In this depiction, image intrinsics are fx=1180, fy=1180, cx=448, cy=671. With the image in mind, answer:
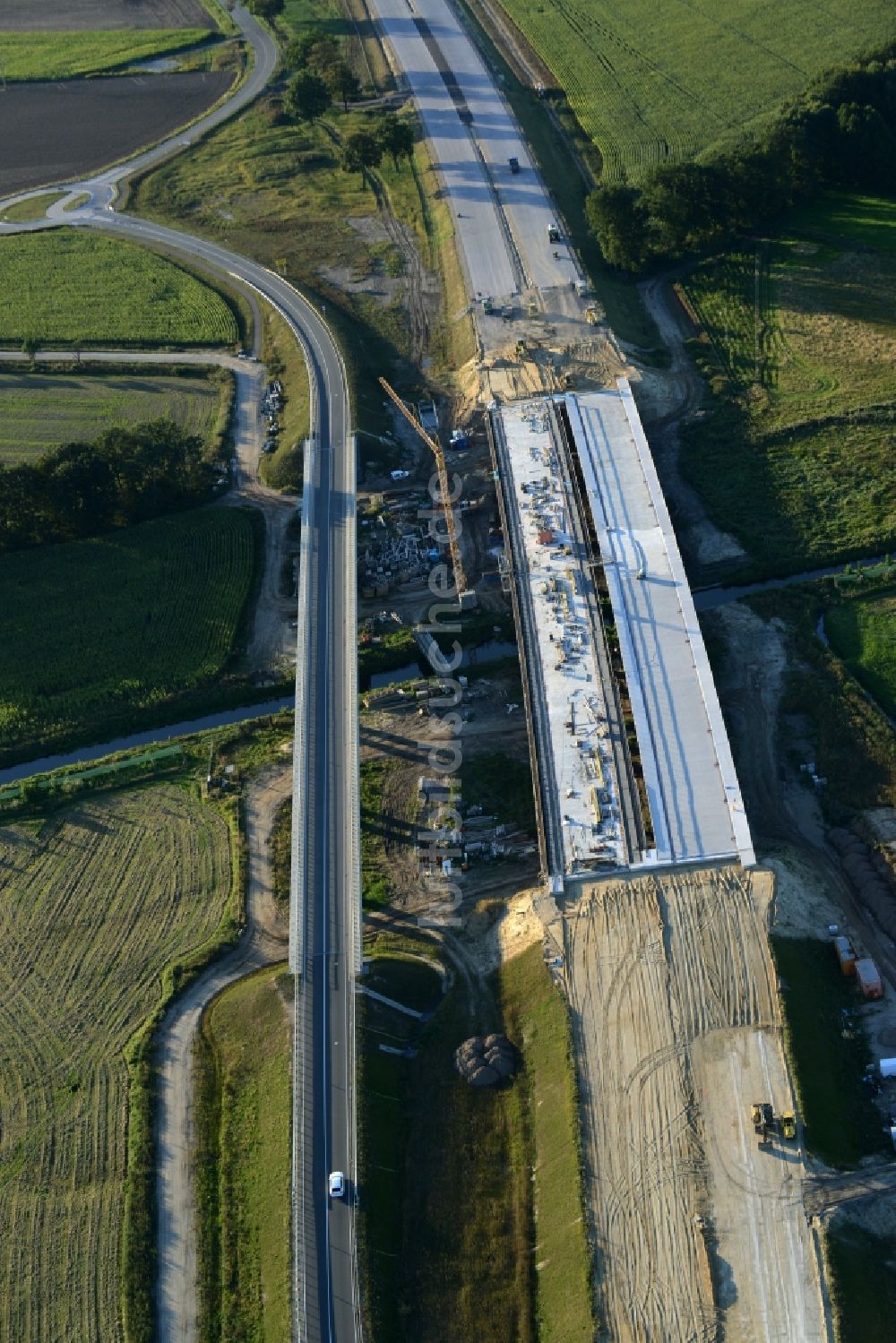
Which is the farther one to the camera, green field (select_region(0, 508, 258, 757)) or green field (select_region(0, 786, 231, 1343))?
green field (select_region(0, 508, 258, 757))

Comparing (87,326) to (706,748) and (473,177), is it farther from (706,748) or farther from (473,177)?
(706,748)

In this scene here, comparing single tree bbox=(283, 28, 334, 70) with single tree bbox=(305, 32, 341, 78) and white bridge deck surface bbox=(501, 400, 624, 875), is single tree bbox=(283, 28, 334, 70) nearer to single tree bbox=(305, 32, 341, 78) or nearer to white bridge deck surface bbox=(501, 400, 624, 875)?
single tree bbox=(305, 32, 341, 78)

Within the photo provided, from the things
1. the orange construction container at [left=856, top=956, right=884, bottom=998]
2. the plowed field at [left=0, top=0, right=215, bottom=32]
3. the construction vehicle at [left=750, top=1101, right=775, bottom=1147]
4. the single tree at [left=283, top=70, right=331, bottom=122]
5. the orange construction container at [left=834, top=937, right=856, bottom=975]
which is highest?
the plowed field at [left=0, top=0, right=215, bottom=32]

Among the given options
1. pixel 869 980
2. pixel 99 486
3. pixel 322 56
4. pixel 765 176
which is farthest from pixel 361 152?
pixel 869 980

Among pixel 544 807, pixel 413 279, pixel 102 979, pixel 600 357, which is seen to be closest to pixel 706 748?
pixel 544 807

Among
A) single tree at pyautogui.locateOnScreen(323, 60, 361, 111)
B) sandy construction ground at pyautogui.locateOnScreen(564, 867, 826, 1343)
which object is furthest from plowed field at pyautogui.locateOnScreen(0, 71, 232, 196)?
sandy construction ground at pyautogui.locateOnScreen(564, 867, 826, 1343)

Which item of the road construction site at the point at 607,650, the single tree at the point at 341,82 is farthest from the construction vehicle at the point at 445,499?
the single tree at the point at 341,82

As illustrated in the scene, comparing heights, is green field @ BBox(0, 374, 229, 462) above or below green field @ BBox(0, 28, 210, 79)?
below
